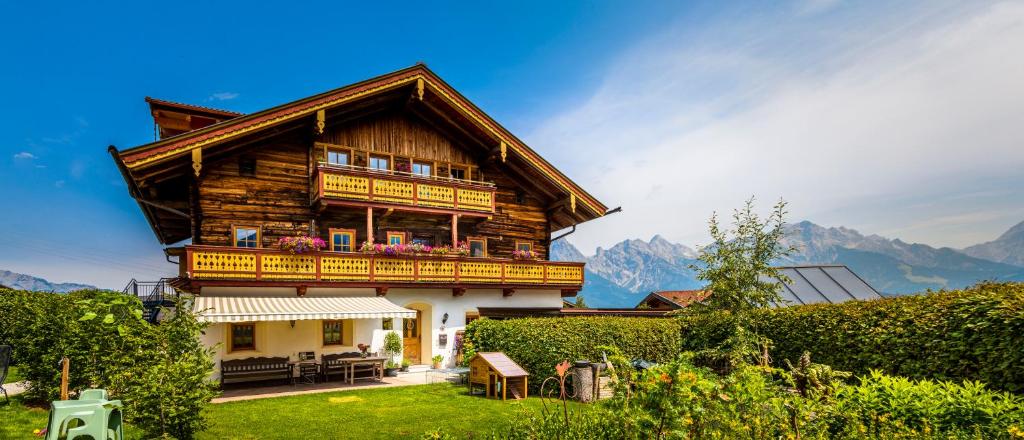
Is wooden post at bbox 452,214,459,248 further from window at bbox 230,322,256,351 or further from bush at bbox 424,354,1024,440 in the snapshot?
bush at bbox 424,354,1024,440

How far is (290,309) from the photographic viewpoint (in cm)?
1525

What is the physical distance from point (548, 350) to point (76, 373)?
31.5 feet

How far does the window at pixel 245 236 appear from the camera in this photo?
18.2 m

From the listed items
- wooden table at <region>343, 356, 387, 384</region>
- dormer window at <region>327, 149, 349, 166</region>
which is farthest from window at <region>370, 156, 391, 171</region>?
wooden table at <region>343, 356, 387, 384</region>

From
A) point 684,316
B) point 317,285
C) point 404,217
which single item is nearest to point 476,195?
point 404,217

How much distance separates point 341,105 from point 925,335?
1799cm

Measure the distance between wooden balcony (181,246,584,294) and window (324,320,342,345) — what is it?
4.84 feet

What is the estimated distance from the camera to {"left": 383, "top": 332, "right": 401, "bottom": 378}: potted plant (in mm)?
18280

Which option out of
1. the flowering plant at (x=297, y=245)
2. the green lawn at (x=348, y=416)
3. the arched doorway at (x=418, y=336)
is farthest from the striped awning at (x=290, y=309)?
the arched doorway at (x=418, y=336)

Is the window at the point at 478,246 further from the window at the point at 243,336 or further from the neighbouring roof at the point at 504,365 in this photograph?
the neighbouring roof at the point at 504,365

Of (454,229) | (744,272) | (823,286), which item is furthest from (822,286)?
(454,229)

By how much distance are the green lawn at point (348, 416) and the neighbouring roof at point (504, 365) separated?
26.7 inches

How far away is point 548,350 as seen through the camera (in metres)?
13.6

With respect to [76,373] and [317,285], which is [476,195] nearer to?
[317,285]
